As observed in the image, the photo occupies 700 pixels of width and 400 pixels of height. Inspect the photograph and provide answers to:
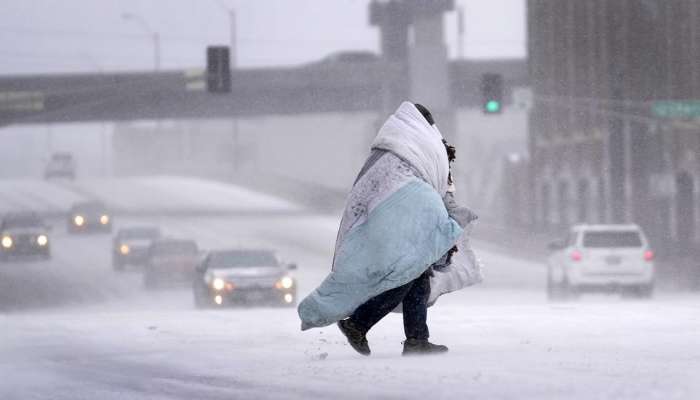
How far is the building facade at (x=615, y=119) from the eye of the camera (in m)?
63.2

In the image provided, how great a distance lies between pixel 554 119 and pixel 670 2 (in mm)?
18428

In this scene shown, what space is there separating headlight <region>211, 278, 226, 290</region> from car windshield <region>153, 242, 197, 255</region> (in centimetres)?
1306

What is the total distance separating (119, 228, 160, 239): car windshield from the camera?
160ft

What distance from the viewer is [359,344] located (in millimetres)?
9719

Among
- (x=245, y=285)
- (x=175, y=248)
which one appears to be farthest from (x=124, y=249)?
(x=245, y=285)

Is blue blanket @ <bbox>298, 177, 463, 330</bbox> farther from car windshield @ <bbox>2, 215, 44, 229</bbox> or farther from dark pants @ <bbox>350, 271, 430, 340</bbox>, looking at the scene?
car windshield @ <bbox>2, 215, 44, 229</bbox>

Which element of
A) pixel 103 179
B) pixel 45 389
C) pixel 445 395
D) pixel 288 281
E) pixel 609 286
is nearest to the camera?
pixel 445 395

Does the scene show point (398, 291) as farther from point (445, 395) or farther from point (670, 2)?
point (670, 2)

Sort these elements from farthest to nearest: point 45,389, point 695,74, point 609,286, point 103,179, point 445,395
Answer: point 103,179 → point 695,74 → point 609,286 → point 45,389 → point 445,395

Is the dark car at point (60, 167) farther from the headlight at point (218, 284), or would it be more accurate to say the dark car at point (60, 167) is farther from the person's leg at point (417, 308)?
the person's leg at point (417, 308)

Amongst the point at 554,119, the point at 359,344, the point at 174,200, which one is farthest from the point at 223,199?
the point at 359,344

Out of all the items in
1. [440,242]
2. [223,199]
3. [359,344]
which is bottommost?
[223,199]

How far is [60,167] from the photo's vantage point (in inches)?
4336

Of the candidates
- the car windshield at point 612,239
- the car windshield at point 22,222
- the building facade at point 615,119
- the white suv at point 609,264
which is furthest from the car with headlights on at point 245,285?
the car windshield at point 22,222
